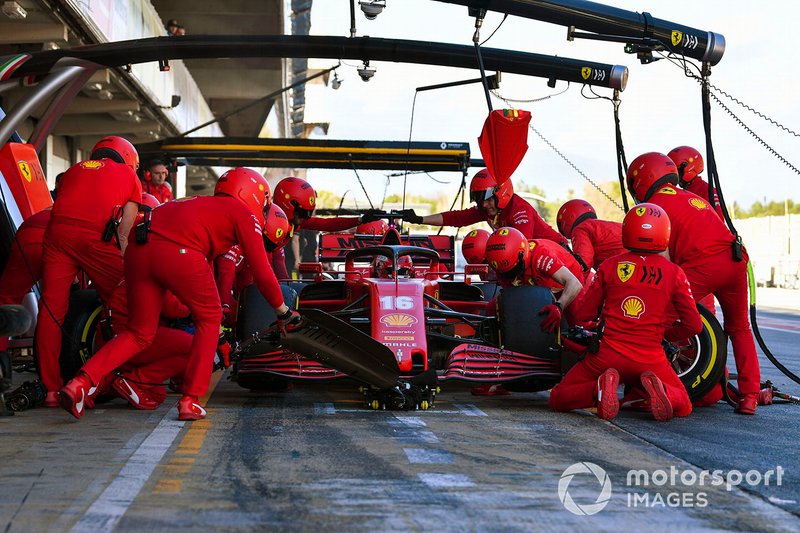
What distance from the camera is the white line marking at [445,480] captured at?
192 inches

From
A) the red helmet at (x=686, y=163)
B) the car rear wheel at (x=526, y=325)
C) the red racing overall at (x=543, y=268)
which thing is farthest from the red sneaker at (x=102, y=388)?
the red helmet at (x=686, y=163)

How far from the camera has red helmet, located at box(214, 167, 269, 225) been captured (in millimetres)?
7527

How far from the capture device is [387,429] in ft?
21.9

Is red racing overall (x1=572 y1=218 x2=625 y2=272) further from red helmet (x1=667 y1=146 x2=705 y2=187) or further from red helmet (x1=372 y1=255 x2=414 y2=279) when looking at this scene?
red helmet (x1=372 y1=255 x2=414 y2=279)

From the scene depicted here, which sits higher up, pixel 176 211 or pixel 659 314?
pixel 176 211

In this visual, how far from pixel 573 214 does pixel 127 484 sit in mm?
7155

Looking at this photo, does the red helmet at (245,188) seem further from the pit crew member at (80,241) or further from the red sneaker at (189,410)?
the red sneaker at (189,410)

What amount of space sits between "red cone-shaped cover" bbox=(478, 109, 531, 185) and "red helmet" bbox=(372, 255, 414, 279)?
52.0 inches

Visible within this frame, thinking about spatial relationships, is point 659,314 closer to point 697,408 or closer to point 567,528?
point 697,408

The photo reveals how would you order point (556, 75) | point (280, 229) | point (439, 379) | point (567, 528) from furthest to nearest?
point (556, 75)
point (280, 229)
point (439, 379)
point (567, 528)

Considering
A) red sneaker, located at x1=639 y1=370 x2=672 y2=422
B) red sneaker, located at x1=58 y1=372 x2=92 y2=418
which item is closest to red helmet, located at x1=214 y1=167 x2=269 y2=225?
red sneaker, located at x1=58 y1=372 x2=92 y2=418

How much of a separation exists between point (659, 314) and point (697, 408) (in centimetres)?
103

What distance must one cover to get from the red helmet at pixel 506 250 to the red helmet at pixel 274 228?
216 cm

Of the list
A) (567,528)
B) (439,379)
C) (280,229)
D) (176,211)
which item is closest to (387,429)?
(439,379)
